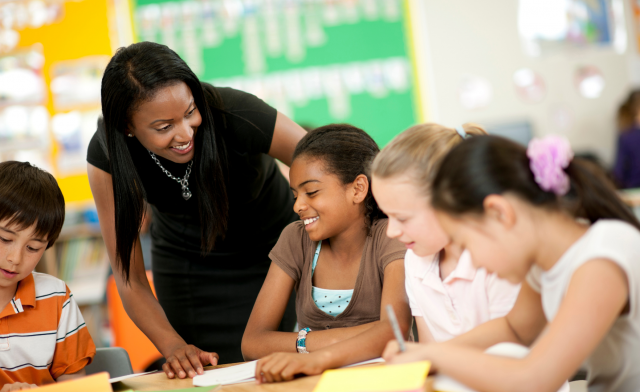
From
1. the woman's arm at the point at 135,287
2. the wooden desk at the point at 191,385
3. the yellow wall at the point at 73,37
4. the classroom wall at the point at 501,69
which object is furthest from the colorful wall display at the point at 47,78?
the wooden desk at the point at 191,385

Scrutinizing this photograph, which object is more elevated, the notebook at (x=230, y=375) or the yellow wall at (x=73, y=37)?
the yellow wall at (x=73, y=37)

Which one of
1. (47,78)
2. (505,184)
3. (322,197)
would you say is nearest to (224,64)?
(47,78)

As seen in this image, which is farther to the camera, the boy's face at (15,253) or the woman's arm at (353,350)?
the boy's face at (15,253)

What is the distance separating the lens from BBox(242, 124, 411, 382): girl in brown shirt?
124 centimetres

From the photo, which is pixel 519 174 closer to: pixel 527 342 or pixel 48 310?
pixel 527 342

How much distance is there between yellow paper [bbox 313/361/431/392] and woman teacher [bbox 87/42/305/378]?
1.54ft

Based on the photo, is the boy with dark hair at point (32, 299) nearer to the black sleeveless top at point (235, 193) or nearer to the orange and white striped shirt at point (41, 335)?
the orange and white striped shirt at point (41, 335)

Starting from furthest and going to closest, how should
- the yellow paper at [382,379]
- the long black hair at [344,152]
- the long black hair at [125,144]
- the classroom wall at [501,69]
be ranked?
the classroom wall at [501,69]
the long black hair at [344,152]
the long black hair at [125,144]
the yellow paper at [382,379]

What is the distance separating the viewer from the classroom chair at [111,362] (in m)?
1.33

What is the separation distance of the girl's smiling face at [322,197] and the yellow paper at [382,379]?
558 mm

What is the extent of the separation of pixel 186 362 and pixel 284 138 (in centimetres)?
62

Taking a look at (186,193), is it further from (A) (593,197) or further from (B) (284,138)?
(A) (593,197)

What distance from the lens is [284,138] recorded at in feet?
4.80

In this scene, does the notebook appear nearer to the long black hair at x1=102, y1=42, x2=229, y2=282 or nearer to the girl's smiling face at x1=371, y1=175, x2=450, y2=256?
the girl's smiling face at x1=371, y1=175, x2=450, y2=256
